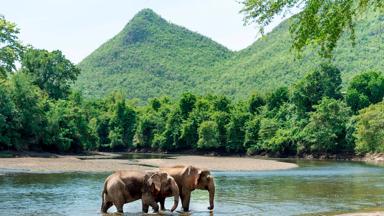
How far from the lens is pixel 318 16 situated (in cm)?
1989

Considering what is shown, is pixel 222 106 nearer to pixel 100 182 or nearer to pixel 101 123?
pixel 101 123

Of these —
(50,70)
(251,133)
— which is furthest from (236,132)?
(50,70)

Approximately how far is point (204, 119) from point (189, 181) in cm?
9928

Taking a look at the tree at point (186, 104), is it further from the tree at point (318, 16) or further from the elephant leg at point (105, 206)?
the tree at point (318, 16)

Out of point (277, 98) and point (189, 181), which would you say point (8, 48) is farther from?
point (277, 98)

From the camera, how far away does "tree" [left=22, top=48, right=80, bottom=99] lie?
4473 inches

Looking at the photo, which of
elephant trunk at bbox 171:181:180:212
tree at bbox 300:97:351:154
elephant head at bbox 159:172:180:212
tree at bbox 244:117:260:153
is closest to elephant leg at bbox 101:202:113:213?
elephant head at bbox 159:172:180:212

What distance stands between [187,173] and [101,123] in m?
118

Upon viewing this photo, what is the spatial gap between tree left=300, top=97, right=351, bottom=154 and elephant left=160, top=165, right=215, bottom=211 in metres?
78.1

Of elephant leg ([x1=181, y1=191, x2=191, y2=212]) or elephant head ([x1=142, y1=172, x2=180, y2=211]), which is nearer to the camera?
elephant head ([x1=142, y1=172, x2=180, y2=211])

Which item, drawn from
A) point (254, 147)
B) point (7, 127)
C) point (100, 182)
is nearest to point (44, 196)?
point (100, 182)

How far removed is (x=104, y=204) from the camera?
26078 millimetres

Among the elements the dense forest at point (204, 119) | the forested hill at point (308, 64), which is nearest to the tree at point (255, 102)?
the dense forest at point (204, 119)

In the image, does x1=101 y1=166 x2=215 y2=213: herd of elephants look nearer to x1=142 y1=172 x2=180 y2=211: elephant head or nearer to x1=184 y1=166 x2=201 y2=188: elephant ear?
x1=142 y1=172 x2=180 y2=211: elephant head
